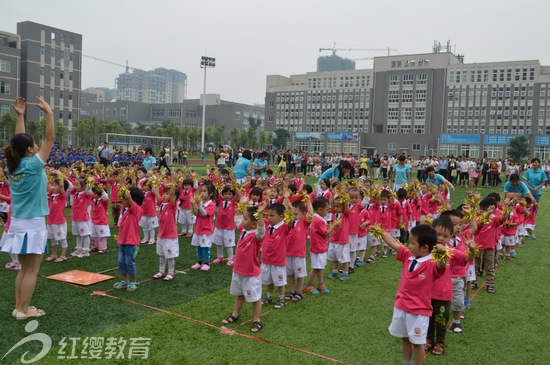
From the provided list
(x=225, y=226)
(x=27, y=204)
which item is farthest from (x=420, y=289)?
(x=225, y=226)

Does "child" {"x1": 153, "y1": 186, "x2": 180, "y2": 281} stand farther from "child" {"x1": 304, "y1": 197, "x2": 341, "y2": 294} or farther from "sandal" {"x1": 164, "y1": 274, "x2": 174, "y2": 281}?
"child" {"x1": 304, "y1": 197, "x2": 341, "y2": 294}

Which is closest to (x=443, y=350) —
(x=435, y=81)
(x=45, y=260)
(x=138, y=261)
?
(x=138, y=261)

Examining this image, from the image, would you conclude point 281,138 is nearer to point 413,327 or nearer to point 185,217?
point 185,217

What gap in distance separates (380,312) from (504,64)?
274 ft

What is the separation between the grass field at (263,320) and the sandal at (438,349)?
9cm

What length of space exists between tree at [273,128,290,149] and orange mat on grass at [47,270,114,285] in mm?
79802

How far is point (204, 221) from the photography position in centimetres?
854

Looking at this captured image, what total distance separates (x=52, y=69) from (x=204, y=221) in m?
68.1

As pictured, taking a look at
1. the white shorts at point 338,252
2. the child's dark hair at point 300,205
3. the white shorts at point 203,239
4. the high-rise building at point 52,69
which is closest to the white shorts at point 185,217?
the white shorts at point 203,239

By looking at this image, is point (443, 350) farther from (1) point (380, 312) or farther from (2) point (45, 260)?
(2) point (45, 260)

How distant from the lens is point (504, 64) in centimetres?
7750

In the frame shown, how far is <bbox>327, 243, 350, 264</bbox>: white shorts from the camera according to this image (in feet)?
26.6

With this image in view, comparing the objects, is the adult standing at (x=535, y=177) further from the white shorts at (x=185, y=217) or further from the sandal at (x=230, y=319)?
the sandal at (x=230, y=319)

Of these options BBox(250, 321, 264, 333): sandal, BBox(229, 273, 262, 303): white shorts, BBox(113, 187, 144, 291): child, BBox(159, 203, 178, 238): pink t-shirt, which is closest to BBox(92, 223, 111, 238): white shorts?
BBox(159, 203, 178, 238): pink t-shirt
